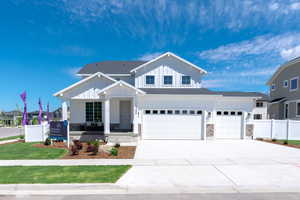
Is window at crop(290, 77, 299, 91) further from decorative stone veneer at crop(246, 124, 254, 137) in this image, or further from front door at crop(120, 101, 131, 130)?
front door at crop(120, 101, 131, 130)

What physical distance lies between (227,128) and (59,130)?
1288 centimetres

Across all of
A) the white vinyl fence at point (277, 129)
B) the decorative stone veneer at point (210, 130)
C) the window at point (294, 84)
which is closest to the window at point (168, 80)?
the decorative stone veneer at point (210, 130)

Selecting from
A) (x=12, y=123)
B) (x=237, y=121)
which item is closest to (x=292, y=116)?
(x=237, y=121)

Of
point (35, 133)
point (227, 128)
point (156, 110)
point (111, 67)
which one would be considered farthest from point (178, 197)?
point (111, 67)

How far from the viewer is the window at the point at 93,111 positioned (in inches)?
488

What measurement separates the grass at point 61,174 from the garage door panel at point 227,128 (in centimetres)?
961

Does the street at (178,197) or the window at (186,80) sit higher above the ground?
the window at (186,80)

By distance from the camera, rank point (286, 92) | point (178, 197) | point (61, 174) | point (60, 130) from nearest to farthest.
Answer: point (178, 197) < point (61, 174) < point (60, 130) < point (286, 92)

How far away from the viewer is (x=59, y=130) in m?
9.32

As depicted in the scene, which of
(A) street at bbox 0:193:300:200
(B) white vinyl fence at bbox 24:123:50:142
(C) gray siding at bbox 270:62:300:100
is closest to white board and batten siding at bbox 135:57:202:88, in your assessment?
(B) white vinyl fence at bbox 24:123:50:142

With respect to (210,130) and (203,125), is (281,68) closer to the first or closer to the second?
(210,130)

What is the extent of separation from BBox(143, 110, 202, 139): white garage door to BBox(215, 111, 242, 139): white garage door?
1938 millimetres

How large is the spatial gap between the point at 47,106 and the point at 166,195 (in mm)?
19426

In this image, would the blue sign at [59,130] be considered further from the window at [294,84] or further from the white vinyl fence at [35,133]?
the window at [294,84]
